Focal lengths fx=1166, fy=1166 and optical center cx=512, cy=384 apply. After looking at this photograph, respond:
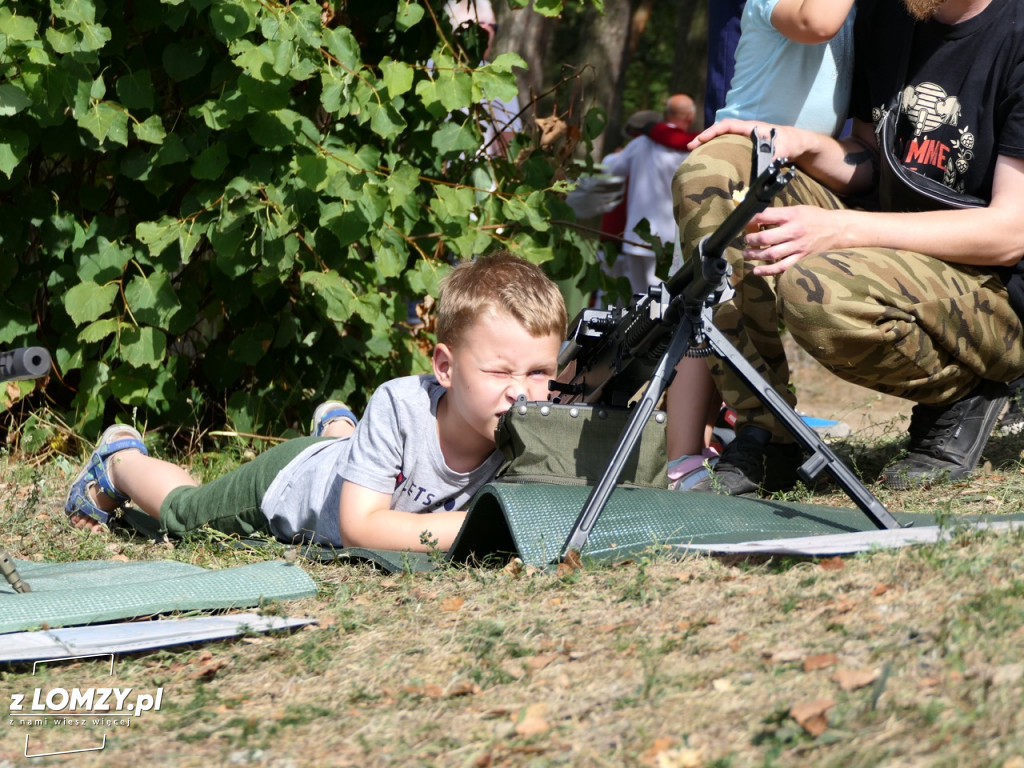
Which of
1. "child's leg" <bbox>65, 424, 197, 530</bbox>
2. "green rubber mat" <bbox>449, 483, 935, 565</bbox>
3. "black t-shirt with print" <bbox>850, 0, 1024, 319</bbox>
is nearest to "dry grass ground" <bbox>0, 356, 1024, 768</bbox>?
"green rubber mat" <bbox>449, 483, 935, 565</bbox>

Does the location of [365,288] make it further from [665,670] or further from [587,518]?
[665,670]

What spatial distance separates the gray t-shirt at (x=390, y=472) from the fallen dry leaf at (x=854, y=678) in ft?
5.38

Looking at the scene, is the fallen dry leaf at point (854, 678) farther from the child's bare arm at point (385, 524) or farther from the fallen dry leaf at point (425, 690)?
the child's bare arm at point (385, 524)

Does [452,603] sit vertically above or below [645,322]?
below

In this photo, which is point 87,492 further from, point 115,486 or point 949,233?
point 949,233

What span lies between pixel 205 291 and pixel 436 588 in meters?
2.54

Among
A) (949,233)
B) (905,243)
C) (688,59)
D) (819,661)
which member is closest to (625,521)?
(819,661)

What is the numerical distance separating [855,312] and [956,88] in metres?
0.85

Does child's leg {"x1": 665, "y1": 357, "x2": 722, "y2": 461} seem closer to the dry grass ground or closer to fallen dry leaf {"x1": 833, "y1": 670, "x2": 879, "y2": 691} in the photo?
the dry grass ground

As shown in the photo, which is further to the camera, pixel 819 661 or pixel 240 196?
pixel 240 196

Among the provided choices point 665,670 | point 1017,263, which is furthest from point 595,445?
point 1017,263

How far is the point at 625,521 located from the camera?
2795 mm

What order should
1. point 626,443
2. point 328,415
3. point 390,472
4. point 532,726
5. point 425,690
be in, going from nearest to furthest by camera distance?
1. point 532,726
2. point 425,690
3. point 626,443
4. point 390,472
5. point 328,415

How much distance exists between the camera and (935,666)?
1868 millimetres
